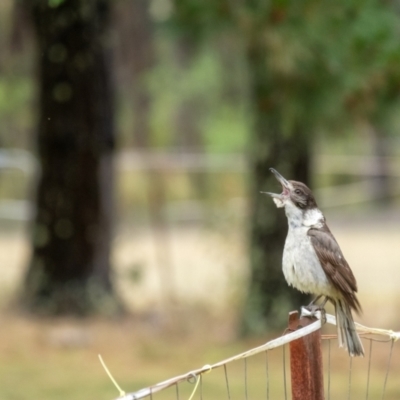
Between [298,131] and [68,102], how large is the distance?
9.14 ft

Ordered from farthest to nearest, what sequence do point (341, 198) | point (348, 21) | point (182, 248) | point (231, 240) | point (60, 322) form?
1. point (341, 198)
2. point (182, 248)
3. point (231, 240)
4. point (60, 322)
5. point (348, 21)

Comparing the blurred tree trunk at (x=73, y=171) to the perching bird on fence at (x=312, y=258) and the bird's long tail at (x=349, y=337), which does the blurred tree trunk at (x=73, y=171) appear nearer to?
the perching bird on fence at (x=312, y=258)

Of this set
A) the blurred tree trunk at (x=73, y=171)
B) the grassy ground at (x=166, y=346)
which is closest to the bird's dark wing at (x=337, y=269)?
the grassy ground at (x=166, y=346)

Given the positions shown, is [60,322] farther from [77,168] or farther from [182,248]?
[182,248]

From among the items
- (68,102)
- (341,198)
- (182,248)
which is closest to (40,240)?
(68,102)

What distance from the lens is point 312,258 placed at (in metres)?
3.78

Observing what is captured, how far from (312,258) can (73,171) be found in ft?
21.1

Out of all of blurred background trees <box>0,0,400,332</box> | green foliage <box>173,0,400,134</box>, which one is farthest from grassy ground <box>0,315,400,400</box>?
green foliage <box>173,0,400,134</box>

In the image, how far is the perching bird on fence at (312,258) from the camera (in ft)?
12.2

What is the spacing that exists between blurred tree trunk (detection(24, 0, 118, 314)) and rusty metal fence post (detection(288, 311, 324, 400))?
22.8 feet

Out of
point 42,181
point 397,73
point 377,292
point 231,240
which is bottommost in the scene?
point 377,292

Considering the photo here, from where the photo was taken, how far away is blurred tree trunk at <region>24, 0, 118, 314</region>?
9.75 meters

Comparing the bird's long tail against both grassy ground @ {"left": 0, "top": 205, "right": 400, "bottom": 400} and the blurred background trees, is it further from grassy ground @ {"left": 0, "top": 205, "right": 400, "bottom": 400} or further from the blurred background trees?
the blurred background trees

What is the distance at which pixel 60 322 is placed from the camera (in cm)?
983
